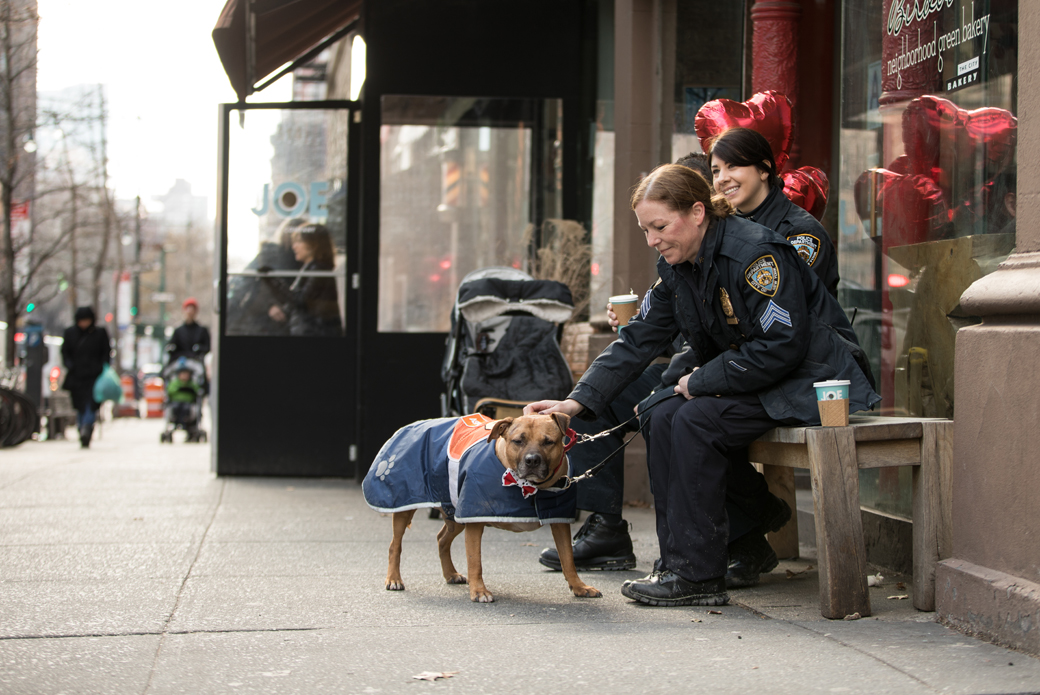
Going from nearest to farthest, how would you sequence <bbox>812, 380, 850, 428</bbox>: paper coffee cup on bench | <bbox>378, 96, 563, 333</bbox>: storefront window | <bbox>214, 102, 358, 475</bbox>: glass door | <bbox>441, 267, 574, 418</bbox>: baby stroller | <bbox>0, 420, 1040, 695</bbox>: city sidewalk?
<bbox>0, 420, 1040, 695</bbox>: city sidewalk < <bbox>812, 380, 850, 428</bbox>: paper coffee cup on bench < <bbox>441, 267, 574, 418</bbox>: baby stroller < <bbox>378, 96, 563, 333</bbox>: storefront window < <bbox>214, 102, 358, 475</bbox>: glass door

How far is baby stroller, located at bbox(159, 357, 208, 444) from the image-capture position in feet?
56.2

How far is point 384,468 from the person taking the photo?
496 centimetres

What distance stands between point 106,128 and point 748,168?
29.6 m

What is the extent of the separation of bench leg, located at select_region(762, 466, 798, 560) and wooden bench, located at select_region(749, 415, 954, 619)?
109 centimetres

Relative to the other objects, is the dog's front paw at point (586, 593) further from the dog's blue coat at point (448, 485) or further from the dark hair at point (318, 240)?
the dark hair at point (318, 240)

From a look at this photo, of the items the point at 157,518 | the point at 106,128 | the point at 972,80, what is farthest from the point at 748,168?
the point at 106,128

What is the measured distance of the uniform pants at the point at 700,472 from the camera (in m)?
4.32

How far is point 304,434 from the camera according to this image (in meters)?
9.36

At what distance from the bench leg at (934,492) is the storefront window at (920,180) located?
27.1 inches

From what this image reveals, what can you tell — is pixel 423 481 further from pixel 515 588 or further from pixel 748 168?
pixel 748 168

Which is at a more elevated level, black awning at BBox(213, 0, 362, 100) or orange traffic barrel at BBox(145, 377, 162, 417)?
black awning at BBox(213, 0, 362, 100)

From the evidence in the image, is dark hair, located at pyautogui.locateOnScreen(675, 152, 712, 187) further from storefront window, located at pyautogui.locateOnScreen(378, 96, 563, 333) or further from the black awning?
the black awning

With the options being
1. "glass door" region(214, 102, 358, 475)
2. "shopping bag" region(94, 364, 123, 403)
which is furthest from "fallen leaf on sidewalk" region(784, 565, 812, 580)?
"shopping bag" region(94, 364, 123, 403)

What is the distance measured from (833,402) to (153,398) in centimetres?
3129
